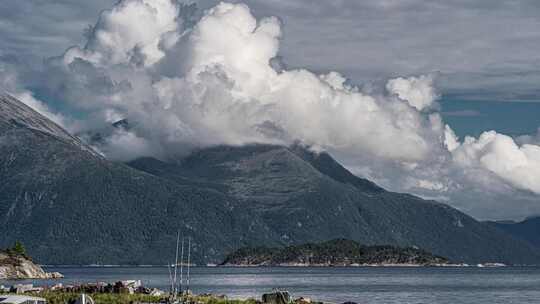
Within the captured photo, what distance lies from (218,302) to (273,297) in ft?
23.2

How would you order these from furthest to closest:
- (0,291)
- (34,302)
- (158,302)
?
(0,291) < (158,302) < (34,302)

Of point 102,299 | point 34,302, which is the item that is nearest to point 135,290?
point 102,299

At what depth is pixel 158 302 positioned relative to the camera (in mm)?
137875

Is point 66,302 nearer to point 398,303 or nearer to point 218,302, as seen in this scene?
point 218,302

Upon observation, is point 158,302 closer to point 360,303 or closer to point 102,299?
point 102,299

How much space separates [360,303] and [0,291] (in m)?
65.2

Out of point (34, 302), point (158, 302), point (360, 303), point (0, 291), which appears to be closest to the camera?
point (34, 302)

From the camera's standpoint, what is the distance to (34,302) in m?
130

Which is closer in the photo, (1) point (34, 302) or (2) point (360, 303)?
(1) point (34, 302)

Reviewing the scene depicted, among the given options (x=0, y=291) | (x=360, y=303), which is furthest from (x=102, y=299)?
(x=360, y=303)

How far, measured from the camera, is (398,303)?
196 metres

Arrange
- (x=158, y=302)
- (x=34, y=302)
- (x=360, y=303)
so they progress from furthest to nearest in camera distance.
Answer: (x=360, y=303) → (x=158, y=302) → (x=34, y=302)

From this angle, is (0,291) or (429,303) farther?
(429,303)

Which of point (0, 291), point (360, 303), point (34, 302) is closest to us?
point (34, 302)
